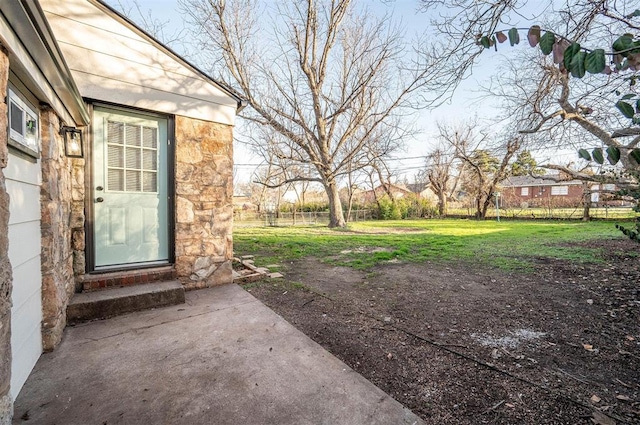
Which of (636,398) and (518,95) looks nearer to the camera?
(636,398)

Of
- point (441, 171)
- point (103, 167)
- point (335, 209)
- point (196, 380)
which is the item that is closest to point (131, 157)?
point (103, 167)

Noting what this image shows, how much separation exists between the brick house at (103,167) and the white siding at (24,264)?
0.01 m

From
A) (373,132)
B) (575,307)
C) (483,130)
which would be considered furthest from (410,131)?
(575,307)

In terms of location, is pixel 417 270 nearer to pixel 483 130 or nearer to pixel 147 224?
pixel 147 224

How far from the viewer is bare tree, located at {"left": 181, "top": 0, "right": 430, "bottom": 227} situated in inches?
378

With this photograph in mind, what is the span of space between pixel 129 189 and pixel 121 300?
126cm

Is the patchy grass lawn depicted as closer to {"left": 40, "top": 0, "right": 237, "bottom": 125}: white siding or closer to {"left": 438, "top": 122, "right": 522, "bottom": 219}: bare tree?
{"left": 40, "top": 0, "right": 237, "bottom": 125}: white siding

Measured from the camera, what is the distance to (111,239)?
3.15 metres

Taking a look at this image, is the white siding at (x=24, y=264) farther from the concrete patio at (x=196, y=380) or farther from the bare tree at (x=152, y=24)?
the bare tree at (x=152, y=24)

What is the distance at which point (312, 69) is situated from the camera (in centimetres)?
1084

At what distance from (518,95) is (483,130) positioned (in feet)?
3.35

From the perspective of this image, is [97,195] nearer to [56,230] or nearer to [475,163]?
[56,230]

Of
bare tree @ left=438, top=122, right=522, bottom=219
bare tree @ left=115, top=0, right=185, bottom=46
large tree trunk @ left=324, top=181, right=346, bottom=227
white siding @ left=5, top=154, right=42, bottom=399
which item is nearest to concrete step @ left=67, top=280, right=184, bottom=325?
white siding @ left=5, top=154, right=42, bottom=399

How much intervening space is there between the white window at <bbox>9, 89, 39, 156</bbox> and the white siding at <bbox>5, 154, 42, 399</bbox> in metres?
0.09
